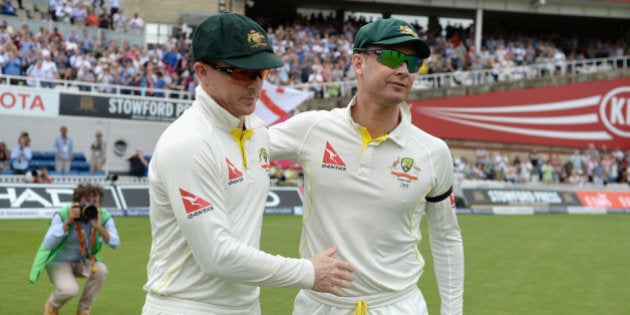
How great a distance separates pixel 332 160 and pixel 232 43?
50.3 inches

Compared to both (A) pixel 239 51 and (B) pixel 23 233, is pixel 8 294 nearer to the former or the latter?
(B) pixel 23 233

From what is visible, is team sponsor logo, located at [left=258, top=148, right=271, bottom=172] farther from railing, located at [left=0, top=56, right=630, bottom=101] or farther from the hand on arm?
railing, located at [left=0, top=56, right=630, bottom=101]

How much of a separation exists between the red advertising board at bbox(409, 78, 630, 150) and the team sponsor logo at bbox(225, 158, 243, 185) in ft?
99.4

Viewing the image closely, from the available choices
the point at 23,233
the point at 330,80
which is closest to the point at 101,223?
the point at 23,233

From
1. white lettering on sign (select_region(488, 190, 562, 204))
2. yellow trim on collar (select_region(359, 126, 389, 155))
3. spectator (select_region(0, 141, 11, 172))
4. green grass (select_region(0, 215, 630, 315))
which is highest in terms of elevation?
yellow trim on collar (select_region(359, 126, 389, 155))

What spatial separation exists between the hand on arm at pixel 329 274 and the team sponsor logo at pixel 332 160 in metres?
0.88

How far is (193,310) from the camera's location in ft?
11.8

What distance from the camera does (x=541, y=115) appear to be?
1460 inches

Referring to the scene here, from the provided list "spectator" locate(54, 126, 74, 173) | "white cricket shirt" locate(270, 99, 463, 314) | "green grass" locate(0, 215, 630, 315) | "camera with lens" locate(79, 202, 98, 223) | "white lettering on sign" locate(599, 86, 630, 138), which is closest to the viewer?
"white cricket shirt" locate(270, 99, 463, 314)

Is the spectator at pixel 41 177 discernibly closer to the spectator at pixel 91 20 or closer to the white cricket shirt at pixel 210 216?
the spectator at pixel 91 20

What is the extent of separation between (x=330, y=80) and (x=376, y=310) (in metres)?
26.1

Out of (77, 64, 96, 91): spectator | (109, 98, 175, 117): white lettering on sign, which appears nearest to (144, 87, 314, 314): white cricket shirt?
(109, 98, 175, 117): white lettering on sign

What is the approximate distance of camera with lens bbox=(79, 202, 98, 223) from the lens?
9055 mm

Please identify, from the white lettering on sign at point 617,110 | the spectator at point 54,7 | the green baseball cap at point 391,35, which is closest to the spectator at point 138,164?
the spectator at point 54,7
